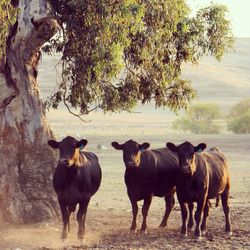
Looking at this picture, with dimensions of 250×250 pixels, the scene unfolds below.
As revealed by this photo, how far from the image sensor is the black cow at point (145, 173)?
15695 millimetres

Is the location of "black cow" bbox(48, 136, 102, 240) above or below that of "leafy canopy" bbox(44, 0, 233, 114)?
below

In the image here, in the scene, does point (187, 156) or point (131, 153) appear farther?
point (131, 153)

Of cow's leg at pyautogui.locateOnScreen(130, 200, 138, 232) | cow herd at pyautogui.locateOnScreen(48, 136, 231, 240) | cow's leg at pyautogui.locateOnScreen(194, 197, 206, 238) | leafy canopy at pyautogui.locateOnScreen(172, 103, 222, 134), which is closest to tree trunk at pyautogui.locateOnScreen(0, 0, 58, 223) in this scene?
cow herd at pyautogui.locateOnScreen(48, 136, 231, 240)

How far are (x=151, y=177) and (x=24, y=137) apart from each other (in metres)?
2.73

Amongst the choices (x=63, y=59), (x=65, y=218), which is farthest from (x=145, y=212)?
(x=63, y=59)

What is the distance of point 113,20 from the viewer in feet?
53.1

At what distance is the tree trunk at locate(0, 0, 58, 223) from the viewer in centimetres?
1690

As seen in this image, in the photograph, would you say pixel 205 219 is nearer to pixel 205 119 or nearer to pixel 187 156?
pixel 187 156

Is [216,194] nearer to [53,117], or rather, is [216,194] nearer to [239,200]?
[239,200]

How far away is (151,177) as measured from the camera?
53.4 feet

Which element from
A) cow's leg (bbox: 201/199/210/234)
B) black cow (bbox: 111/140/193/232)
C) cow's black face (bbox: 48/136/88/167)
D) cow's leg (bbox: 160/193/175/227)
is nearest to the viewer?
cow's black face (bbox: 48/136/88/167)

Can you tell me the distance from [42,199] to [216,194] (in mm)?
3440

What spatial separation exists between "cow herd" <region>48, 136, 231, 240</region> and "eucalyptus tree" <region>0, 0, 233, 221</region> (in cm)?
150

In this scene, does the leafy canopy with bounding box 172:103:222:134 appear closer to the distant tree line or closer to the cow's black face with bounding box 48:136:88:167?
the distant tree line
